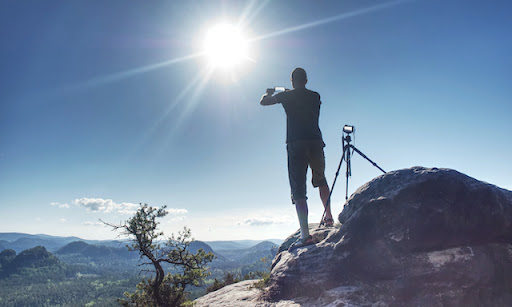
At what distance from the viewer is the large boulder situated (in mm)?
4652

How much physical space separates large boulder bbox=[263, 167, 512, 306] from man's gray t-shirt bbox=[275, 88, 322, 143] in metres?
2.35

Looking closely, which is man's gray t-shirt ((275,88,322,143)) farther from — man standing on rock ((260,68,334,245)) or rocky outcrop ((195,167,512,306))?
rocky outcrop ((195,167,512,306))

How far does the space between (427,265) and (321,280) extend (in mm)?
2102

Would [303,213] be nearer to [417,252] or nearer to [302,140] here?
[302,140]

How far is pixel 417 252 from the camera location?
203 inches

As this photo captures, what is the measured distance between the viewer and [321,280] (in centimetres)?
556

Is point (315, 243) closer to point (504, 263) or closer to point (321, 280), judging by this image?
point (321, 280)

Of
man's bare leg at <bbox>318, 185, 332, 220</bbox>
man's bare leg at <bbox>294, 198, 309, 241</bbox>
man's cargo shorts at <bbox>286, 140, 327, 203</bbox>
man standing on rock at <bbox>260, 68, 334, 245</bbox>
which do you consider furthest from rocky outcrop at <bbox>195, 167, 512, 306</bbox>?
man's bare leg at <bbox>318, 185, 332, 220</bbox>

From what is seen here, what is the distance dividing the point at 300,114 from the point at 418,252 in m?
4.26

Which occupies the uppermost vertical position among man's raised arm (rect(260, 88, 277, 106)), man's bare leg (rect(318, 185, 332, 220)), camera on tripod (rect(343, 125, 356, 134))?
man's raised arm (rect(260, 88, 277, 106))

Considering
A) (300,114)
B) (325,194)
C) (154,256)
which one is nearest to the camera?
(300,114)

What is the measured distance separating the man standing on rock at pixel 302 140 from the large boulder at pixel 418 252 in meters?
1.37

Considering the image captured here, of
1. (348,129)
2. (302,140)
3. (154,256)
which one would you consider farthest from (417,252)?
(154,256)

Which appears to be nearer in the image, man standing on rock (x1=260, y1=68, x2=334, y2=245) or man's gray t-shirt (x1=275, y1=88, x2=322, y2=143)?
man standing on rock (x1=260, y1=68, x2=334, y2=245)
